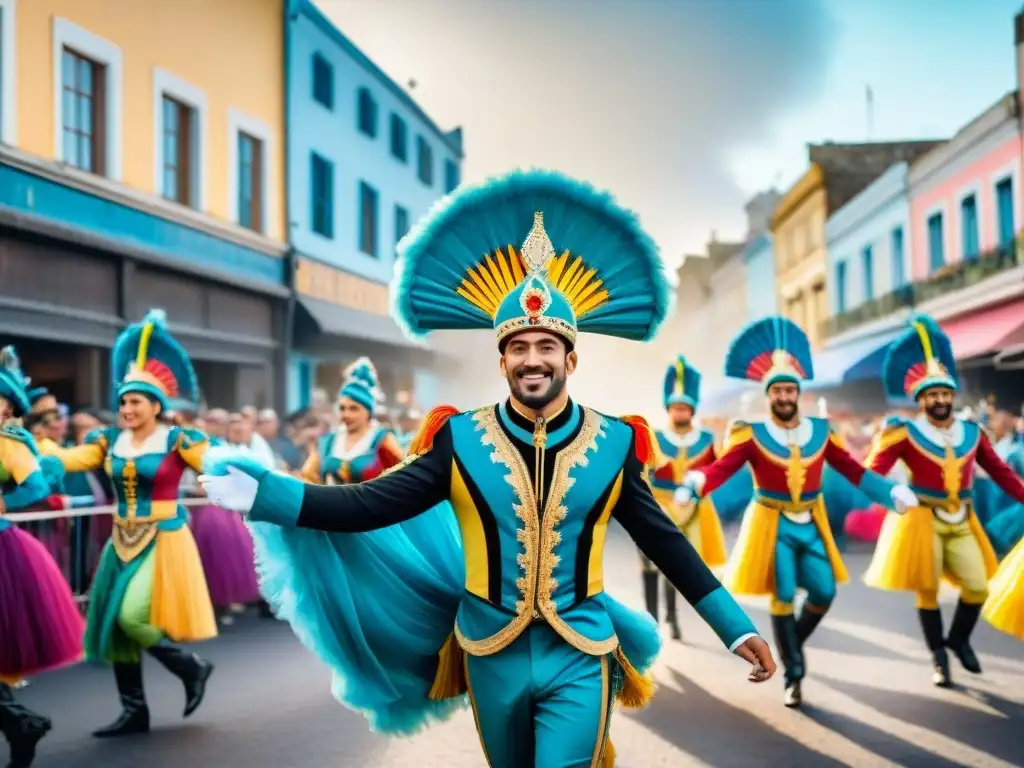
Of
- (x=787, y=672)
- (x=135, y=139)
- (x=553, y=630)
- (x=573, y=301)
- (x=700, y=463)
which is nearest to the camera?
(x=553, y=630)

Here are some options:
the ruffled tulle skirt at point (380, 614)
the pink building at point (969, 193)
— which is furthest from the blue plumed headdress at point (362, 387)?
the pink building at point (969, 193)

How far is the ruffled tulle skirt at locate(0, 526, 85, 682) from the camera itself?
6117 mm

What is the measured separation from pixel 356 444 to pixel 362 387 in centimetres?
47

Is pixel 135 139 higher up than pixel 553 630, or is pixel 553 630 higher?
pixel 135 139

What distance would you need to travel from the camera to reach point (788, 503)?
724 centimetres

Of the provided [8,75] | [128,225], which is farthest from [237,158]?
[8,75]

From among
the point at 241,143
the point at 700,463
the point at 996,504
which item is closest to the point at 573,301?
the point at 700,463

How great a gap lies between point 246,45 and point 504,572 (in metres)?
17.7

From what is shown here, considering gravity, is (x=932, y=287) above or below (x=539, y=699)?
above

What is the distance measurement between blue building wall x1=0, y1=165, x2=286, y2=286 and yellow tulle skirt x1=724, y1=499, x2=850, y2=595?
9.58m

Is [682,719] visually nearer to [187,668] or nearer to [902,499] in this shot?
[902,499]

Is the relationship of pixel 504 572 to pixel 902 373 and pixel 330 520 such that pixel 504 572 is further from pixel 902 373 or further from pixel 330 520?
pixel 902 373

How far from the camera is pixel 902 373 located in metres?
8.27

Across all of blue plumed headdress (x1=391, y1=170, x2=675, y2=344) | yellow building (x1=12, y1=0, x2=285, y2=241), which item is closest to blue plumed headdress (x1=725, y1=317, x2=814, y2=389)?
blue plumed headdress (x1=391, y1=170, x2=675, y2=344)
